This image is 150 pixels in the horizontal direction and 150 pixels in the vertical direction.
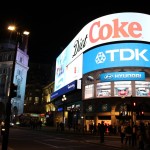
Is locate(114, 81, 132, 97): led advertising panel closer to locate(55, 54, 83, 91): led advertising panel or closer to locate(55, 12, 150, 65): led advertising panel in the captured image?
locate(55, 12, 150, 65): led advertising panel

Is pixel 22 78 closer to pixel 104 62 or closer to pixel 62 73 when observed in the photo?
pixel 62 73

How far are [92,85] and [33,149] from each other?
31.9 m

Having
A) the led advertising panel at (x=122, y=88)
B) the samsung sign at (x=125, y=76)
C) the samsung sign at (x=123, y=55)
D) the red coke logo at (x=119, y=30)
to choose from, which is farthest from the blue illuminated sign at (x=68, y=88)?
the red coke logo at (x=119, y=30)

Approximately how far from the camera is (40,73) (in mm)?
116438

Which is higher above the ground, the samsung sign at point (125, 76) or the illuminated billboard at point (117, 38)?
the illuminated billboard at point (117, 38)

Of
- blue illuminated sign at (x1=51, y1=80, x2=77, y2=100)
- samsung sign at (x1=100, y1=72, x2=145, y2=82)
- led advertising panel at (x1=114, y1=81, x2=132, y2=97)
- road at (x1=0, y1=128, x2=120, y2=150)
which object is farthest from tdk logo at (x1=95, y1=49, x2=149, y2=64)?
road at (x1=0, y1=128, x2=120, y2=150)

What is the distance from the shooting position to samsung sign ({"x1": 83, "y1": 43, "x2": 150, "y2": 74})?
45.0m

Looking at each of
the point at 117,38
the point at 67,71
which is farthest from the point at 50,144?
the point at 67,71

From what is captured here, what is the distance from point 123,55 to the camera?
4556 cm

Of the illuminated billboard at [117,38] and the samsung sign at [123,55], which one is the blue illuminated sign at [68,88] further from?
the samsung sign at [123,55]

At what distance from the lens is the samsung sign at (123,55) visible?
45.0 meters

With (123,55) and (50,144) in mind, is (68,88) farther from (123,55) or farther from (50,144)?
(50,144)

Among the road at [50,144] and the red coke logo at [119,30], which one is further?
the red coke logo at [119,30]

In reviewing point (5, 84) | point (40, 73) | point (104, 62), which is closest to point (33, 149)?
point (104, 62)
